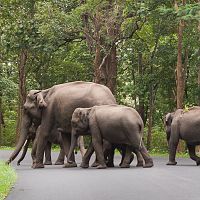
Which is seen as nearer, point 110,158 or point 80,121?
point 80,121

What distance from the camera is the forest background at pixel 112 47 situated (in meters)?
30.1

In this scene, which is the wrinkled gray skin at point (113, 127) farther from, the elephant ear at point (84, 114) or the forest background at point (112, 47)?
the forest background at point (112, 47)

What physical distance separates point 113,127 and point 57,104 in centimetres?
245

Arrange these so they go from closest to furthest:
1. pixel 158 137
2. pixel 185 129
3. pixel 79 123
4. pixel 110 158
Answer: pixel 79 123
pixel 110 158
pixel 185 129
pixel 158 137

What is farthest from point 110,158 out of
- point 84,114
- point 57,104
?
point 57,104

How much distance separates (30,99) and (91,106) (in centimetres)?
192

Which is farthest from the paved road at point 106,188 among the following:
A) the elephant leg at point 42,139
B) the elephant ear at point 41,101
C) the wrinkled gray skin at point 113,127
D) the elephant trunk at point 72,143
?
the elephant ear at point 41,101

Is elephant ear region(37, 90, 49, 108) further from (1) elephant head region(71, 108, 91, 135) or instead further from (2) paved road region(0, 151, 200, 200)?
(2) paved road region(0, 151, 200, 200)

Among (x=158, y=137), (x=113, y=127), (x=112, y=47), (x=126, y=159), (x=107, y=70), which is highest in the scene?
(x=112, y=47)

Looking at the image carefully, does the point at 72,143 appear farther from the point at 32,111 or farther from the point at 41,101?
the point at 32,111

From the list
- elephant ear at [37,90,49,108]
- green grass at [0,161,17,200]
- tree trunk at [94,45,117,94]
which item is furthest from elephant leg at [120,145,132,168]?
tree trunk at [94,45,117,94]

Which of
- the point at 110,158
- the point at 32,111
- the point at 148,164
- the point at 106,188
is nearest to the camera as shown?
the point at 106,188

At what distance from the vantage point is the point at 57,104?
18422mm

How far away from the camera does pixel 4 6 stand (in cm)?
4181
